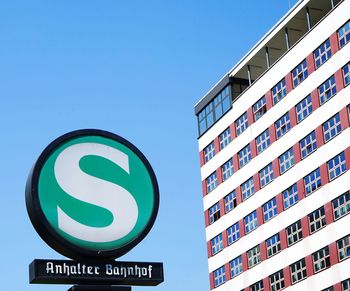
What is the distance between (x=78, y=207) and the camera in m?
6.89

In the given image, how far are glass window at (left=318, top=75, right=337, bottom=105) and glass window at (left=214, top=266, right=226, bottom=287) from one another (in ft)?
58.3

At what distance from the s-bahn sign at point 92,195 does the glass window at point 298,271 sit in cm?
4883

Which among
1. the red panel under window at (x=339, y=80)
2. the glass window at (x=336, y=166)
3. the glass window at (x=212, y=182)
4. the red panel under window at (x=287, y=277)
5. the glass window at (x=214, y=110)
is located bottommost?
the red panel under window at (x=287, y=277)

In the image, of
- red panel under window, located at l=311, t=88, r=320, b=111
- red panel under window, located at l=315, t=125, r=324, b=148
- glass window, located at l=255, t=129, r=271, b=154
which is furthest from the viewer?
glass window, located at l=255, t=129, r=271, b=154

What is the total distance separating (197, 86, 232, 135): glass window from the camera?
66375 millimetres

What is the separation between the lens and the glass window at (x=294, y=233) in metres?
55.5

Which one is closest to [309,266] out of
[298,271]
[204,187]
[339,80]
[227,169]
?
[298,271]

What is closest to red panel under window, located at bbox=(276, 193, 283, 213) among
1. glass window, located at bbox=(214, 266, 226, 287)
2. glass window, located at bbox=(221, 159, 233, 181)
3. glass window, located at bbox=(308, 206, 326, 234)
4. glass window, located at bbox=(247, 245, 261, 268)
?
glass window, located at bbox=(308, 206, 326, 234)

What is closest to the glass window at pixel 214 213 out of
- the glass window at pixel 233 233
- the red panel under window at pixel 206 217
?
the red panel under window at pixel 206 217

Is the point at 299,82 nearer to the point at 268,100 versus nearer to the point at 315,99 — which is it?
the point at 315,99

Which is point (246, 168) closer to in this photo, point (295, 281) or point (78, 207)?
point (295, 281)

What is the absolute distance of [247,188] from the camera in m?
62.9

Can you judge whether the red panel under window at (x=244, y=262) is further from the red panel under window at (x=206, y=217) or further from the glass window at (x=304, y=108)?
the glass window at (x=304, y=108)

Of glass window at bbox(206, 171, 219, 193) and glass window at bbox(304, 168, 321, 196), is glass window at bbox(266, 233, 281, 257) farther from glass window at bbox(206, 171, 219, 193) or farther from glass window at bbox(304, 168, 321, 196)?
glass window at bbox(206, 171, 219, 193)
